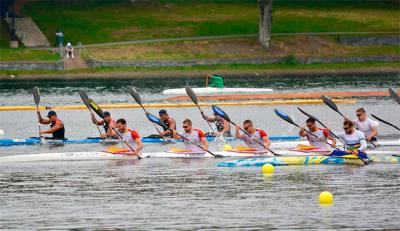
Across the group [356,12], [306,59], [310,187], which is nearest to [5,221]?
[310,187]

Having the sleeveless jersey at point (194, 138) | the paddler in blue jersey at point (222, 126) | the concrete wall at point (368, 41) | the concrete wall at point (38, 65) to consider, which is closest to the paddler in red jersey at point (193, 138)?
the sleeveless jersey at point (194, 138)

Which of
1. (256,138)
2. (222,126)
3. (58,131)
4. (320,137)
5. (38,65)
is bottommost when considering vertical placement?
(38,65)

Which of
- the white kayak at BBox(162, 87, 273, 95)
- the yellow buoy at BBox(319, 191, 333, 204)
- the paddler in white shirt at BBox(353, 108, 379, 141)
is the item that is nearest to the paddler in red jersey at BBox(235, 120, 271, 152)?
the paddler in white shirt at BBox(353, 108, 379, 141)

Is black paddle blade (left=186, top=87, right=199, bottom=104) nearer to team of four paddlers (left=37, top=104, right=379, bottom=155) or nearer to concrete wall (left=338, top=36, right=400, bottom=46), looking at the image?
team of four paddlers (left=37, top=104, right=379, bottom=155)

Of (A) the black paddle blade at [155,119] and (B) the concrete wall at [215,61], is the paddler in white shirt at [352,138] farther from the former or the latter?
(B) the concrete wall at [215,61]

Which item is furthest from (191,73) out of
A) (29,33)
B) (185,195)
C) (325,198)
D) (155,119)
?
(325,198)

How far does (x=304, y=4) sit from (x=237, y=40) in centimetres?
1507

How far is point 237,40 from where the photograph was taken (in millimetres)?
89688

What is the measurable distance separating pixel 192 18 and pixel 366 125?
53.9 metres

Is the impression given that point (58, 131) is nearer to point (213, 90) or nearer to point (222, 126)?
point (222, 126)

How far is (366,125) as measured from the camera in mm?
44031

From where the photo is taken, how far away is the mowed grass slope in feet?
304

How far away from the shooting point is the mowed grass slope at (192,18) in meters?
92.6

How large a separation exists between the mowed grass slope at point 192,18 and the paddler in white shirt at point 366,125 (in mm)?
47918
